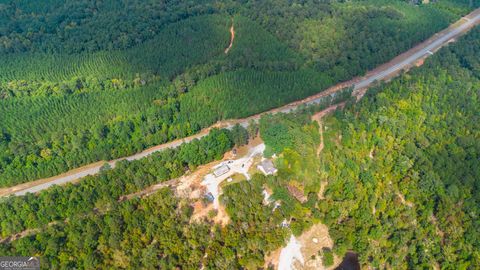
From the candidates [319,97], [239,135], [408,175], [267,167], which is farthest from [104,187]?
[408,175]

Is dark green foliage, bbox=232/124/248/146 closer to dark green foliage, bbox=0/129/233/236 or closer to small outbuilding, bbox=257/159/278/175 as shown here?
dark green foliage, bbox=0/129/233/236

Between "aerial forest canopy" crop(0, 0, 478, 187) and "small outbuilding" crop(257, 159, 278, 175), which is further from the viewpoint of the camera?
"aerial forest canopy" crop(0, 0, 478, 187)

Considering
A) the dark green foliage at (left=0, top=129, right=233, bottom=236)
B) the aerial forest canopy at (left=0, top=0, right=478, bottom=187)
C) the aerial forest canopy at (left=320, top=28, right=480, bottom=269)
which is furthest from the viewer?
the aerial forest canopy at (left=0, top=0, right=478, bottom=187)

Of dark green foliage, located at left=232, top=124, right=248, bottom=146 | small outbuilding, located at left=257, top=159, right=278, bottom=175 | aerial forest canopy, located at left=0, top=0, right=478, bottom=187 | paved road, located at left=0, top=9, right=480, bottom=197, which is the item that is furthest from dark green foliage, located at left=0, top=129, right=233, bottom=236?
small outbuilding, located at left=257, top=159, right=278, bottom=175

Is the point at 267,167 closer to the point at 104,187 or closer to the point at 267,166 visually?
the point at 267,166

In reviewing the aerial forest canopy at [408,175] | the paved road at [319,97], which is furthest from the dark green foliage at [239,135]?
the aerial forest canopy at [408,175]

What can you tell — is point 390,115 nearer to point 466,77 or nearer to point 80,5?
point 466,77
